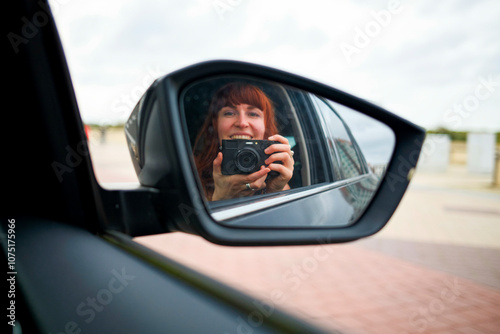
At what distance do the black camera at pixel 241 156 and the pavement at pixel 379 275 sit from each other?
21.2 inches

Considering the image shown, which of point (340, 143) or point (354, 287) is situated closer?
point (340, 143)

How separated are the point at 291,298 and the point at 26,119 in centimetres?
340

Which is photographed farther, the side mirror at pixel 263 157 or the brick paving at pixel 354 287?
the brick paving at pixel 354 287

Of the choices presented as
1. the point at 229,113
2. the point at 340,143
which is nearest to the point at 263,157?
the point at 229,113

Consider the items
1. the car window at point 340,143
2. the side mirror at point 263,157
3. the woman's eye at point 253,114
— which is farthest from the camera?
the car window at point 340,143

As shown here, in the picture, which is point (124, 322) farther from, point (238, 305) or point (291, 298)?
point (291, 298)

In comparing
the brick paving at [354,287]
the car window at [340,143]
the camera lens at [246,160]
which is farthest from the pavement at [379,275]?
the car window at [340,143]

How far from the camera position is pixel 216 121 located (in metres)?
1.13

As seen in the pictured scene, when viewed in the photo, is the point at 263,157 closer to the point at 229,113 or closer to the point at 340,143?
the point at 229,113

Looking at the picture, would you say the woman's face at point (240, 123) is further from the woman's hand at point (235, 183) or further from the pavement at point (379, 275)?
the pavement at point (379, 275)

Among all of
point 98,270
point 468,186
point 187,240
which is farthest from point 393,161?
point 468,186

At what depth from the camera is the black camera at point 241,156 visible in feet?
3.48

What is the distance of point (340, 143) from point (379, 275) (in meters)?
4.27

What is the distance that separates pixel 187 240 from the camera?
699cm
